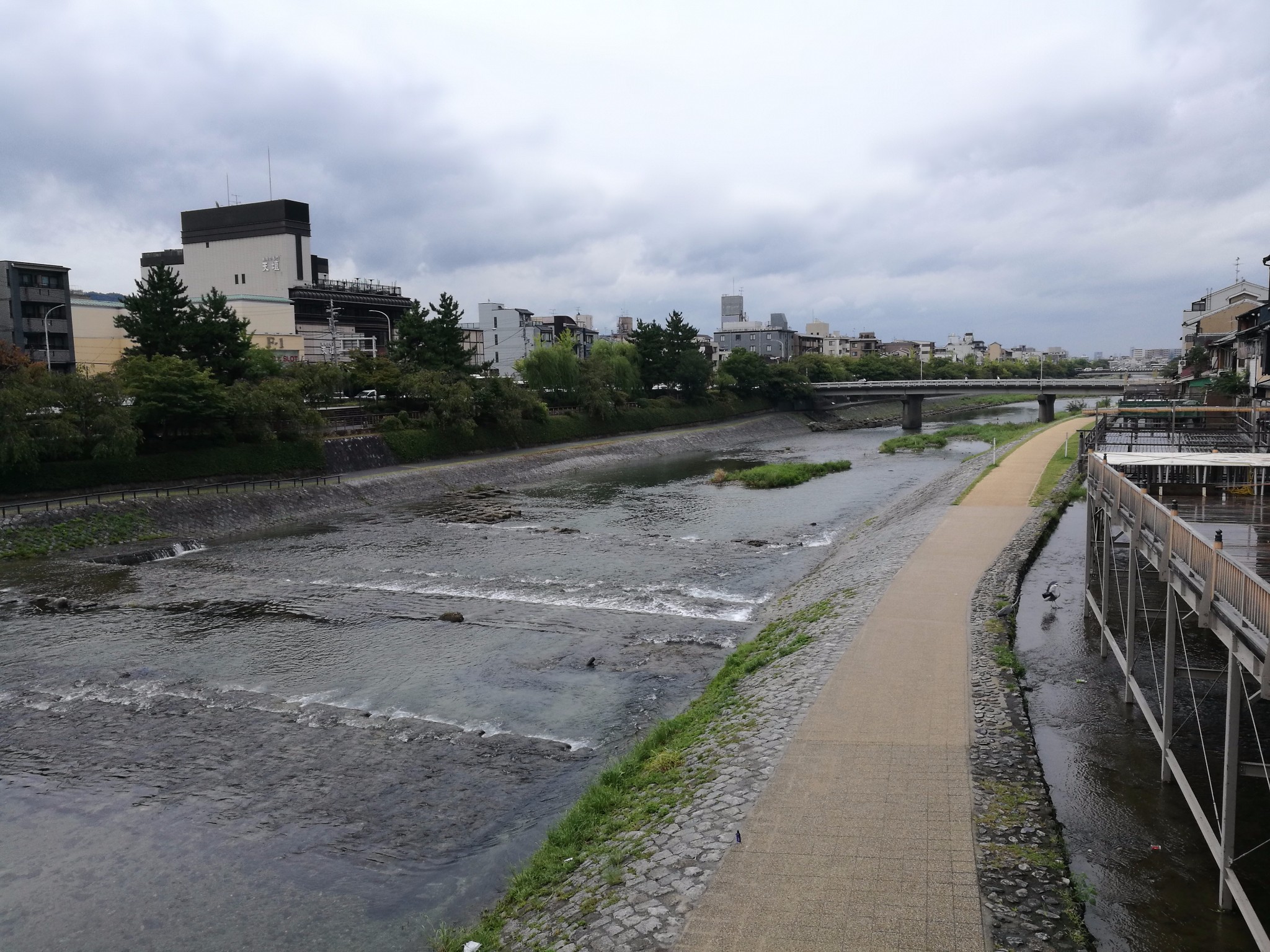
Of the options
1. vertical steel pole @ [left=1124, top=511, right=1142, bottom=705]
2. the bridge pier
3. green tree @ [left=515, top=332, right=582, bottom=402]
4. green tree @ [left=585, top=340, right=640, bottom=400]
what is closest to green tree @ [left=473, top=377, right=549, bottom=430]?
green tree @ [left=515, top=332, right=582, bottom=402]

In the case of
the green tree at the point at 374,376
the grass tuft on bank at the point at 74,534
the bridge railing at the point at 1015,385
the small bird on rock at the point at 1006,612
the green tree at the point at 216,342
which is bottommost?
the small bird on rock at the point at 1006,612

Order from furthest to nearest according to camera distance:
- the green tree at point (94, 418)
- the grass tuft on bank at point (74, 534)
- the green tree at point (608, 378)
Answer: the green tree at point (608, 378)
the green tree at point (94, 418)
the grass tuft on bank at point (74, 534)

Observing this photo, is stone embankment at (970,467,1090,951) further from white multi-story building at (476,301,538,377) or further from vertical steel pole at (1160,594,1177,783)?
white multi-story building at (476,301,538,377)

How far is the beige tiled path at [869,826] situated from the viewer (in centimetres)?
856

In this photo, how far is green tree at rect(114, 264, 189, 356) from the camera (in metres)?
51.0

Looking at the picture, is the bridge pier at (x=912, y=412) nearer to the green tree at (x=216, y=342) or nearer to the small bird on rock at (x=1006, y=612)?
the green tree at (x=216, y=342)

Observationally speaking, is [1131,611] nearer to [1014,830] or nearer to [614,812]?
[1014,830]

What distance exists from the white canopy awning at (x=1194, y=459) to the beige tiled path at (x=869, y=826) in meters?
4.90

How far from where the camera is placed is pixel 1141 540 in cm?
1349

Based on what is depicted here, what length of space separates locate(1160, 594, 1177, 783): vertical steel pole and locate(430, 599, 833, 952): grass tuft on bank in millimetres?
6138

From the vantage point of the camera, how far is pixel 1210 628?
9852mm

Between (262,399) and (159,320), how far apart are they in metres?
10.8

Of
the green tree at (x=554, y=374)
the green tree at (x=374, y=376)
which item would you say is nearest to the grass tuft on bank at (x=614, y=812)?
the green tree at (x=374, y=376)

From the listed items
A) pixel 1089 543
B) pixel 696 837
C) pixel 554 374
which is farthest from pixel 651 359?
pixel 696 837
